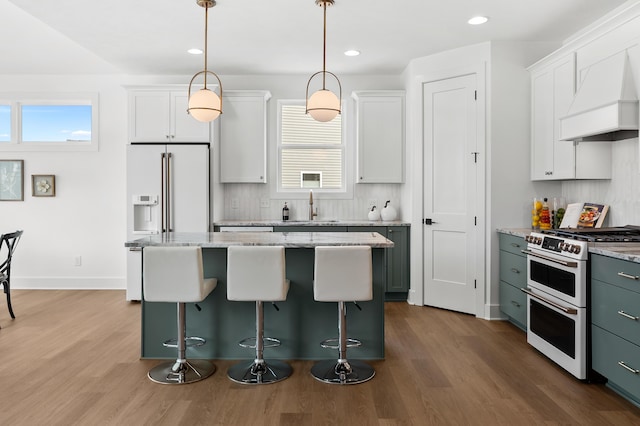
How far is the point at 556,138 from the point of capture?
3967 mm

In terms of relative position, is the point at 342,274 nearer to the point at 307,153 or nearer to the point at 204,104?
the point at 204,104

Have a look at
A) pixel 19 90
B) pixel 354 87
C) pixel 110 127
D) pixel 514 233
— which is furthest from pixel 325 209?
pixel 19 90

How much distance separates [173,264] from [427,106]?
3239mm

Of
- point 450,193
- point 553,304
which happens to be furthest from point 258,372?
point 450,193

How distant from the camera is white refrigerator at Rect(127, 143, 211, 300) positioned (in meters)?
5.02

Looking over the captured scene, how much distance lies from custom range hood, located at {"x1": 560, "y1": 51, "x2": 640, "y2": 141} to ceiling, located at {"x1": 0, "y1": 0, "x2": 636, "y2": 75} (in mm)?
623

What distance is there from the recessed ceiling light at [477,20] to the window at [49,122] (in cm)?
463

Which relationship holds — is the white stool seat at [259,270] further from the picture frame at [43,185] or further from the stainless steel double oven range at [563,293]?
the picture frame at [43,185]

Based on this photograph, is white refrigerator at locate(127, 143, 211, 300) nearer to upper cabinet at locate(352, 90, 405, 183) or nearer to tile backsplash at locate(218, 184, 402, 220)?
tile backsplash at locate(218, 184, 402, 220)

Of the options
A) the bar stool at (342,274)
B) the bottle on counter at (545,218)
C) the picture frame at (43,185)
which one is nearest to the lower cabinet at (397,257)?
the bottle on counter at (545,218)

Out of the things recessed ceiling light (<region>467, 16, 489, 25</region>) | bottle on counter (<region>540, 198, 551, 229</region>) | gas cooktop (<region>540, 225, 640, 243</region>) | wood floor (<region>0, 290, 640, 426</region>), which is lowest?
wood floor (<region>0, 290, 640, 426</region>)

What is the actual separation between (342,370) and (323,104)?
6.17ft

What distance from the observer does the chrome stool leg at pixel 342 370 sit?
292cm

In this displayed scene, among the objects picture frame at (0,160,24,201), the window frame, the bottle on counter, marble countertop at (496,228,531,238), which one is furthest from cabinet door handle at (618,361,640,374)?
picture frame at (0,160,24,201)
